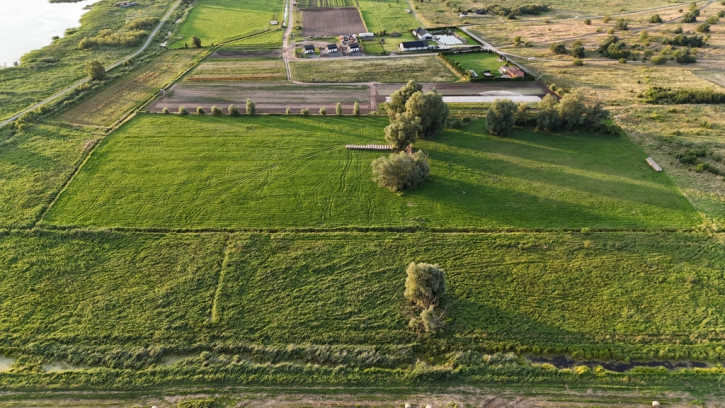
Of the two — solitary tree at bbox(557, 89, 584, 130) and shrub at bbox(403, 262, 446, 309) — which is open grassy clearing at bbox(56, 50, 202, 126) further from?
solitary tree at bbox(557, 89, 584, 130)

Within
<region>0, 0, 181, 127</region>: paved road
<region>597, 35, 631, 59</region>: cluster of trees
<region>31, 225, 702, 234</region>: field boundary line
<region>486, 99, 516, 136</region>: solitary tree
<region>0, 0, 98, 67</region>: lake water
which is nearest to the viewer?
<region>31, 225, 702, 234</region>: field boundary line

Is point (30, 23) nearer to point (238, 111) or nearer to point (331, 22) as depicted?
point (331, 22)

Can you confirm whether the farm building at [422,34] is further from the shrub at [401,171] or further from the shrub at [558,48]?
the shrub at [401,171]

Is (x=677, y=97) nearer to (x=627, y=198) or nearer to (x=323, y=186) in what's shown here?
(x=627, y=198)

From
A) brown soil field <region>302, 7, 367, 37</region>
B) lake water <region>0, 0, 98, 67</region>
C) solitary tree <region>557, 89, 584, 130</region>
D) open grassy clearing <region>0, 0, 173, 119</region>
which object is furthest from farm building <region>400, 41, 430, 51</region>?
lake water <region>0, 0, 98, 67</region>

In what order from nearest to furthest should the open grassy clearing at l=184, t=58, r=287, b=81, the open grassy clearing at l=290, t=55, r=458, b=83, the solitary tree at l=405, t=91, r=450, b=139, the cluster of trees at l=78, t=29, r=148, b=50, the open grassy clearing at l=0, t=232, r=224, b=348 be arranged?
the open grassy clearing at l=0, t=232, r=224, b=348, the solitary tree at l=405, t=91, r=450, b=139, the open grassy clearing at l=290, t=55, r=458, b=83, the open grassy clearing at l=184, t=58, r=287, b=81, the cluster of trees at l=78, t=29, r=148, b=50

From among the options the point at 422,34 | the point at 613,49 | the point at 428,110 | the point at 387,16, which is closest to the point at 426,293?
the point at 428,110
